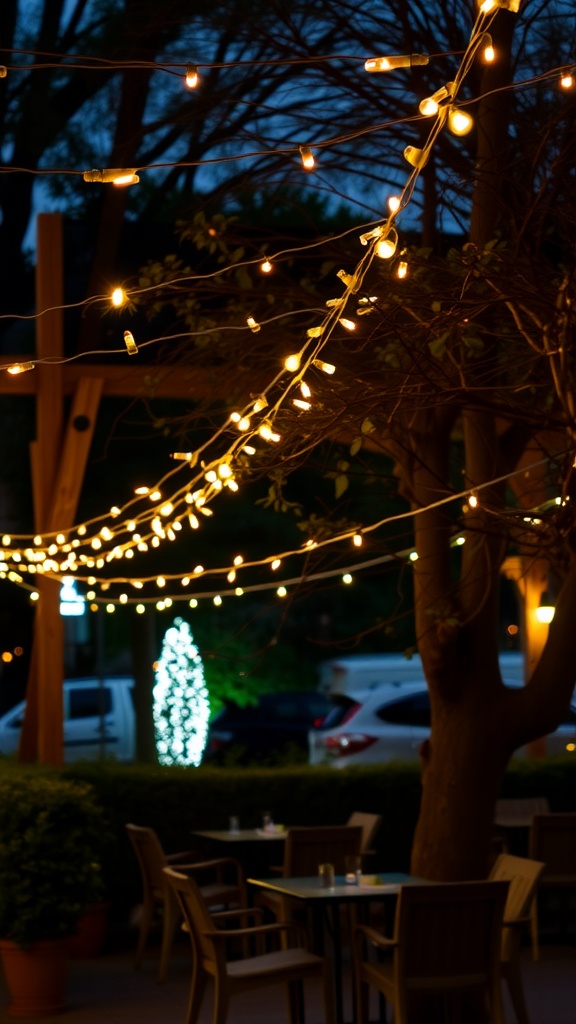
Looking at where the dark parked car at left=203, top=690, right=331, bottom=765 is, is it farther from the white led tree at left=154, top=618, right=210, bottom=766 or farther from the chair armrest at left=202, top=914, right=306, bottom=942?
the chair armrest at left=202, top=914, right=306, bottom=942

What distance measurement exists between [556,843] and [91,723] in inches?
411

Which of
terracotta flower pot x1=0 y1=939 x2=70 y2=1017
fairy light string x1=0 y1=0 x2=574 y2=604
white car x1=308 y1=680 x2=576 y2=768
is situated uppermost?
fairy light string x1=0 y1=0 x2=574 y2=604

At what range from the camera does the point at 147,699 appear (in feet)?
44.9

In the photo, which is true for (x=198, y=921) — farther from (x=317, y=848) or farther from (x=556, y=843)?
(x=556, y=843)

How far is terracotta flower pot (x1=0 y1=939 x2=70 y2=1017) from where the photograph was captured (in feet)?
23.2

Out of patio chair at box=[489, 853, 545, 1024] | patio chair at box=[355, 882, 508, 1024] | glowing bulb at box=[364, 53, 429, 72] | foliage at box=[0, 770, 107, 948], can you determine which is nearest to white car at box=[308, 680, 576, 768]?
foliage at box=[0, 770, 107, 948]

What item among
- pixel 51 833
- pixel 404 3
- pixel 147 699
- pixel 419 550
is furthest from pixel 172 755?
pixel 404 3

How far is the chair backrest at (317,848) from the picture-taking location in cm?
764

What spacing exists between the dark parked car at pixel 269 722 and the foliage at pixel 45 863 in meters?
11.1

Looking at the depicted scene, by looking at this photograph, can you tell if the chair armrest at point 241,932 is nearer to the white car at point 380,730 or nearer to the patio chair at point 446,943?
the patio chair at point 446,943

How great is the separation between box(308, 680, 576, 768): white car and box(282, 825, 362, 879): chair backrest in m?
5.20

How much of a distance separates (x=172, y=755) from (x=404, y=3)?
876cm

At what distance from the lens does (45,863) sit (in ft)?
23.2

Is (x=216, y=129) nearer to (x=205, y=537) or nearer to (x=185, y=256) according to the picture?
A: (x=185, y=256)
